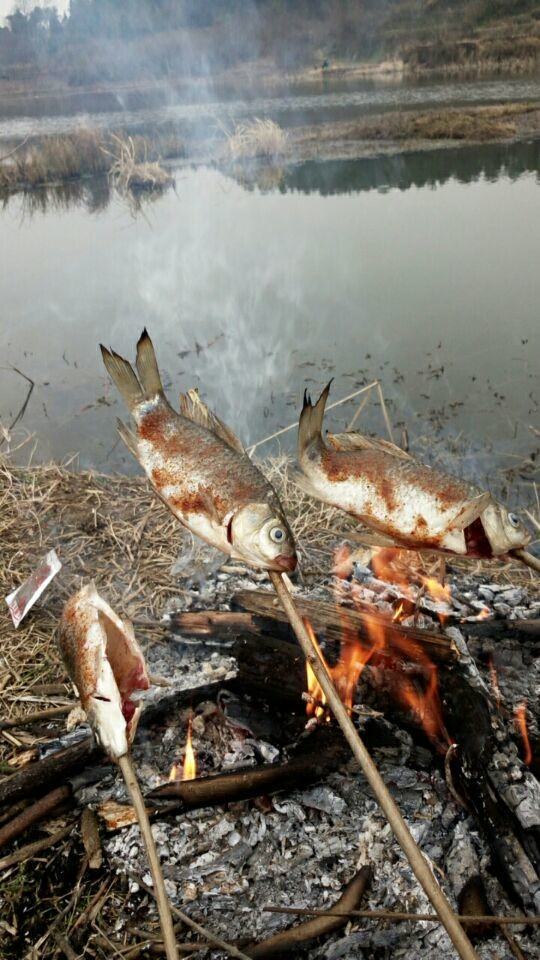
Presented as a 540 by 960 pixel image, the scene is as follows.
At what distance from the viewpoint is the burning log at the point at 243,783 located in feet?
7.69

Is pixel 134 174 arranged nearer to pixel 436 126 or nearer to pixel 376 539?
pixel 436 126

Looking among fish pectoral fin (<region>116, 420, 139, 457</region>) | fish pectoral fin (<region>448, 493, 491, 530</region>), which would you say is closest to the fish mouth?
fish pectoral fin (<region>448, 493, 491, 530</region>)

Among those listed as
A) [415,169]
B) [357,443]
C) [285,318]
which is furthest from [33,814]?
[415,169]

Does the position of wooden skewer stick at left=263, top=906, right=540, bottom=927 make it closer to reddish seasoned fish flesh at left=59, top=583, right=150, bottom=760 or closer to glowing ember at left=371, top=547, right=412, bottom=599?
reddish seasoned fish flesh at left=59, top=583, right=150, bottom=760

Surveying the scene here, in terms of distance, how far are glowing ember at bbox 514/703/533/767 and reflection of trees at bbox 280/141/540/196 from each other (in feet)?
45.2

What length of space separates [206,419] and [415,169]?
1598 centimetres

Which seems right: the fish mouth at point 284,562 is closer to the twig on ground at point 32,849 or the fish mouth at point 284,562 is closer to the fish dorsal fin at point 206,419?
the fish dorsal fin at point 206,419

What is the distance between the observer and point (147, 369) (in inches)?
72.6

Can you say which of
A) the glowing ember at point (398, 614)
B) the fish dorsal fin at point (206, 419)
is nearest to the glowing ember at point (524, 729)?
the glowing ember at point (398, 614)

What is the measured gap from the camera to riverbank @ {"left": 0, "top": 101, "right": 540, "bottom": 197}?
17750 millimetres

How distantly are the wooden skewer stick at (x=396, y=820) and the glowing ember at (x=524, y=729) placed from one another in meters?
1.21

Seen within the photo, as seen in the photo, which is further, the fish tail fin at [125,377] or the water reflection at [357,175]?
the water reflection at [357,175]

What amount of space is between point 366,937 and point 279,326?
7.62m

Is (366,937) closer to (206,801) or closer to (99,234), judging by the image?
(206,801)
